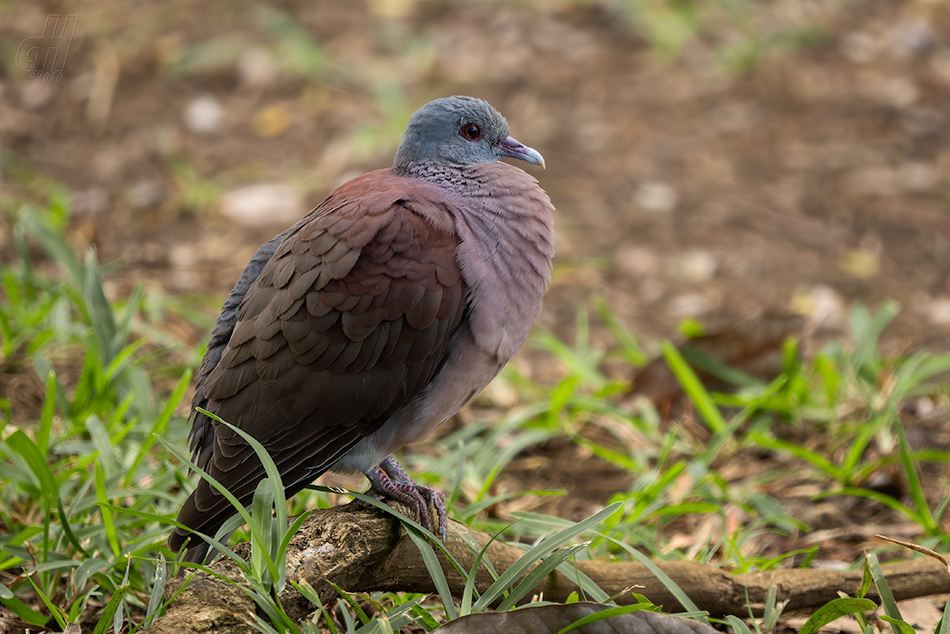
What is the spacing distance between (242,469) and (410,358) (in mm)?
556

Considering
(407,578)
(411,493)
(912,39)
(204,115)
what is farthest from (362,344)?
(912,39)

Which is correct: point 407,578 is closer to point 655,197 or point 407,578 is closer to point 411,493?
point 411,493

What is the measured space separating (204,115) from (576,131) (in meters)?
2.77

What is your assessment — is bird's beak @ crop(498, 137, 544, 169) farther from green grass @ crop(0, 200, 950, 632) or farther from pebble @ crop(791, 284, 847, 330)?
pebble @ crop(791, 284, 847, 330)

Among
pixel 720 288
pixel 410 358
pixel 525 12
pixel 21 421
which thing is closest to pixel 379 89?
pixel 525 12

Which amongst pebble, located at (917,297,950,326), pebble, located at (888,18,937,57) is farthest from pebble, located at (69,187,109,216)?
pebble, located at (888,18,937,57)

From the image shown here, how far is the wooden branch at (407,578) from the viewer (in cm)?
206

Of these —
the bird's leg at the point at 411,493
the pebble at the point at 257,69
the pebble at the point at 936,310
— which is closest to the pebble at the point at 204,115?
the pebble at the point at 257,69

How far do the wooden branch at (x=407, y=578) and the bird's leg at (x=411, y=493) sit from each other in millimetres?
70

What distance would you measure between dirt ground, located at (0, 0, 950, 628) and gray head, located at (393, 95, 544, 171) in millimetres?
1934

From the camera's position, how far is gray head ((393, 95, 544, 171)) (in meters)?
2.97

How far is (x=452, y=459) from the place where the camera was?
3494 millimetres

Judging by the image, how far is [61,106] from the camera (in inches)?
258

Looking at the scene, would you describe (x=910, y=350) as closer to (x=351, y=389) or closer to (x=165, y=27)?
(x=351, y=389)
